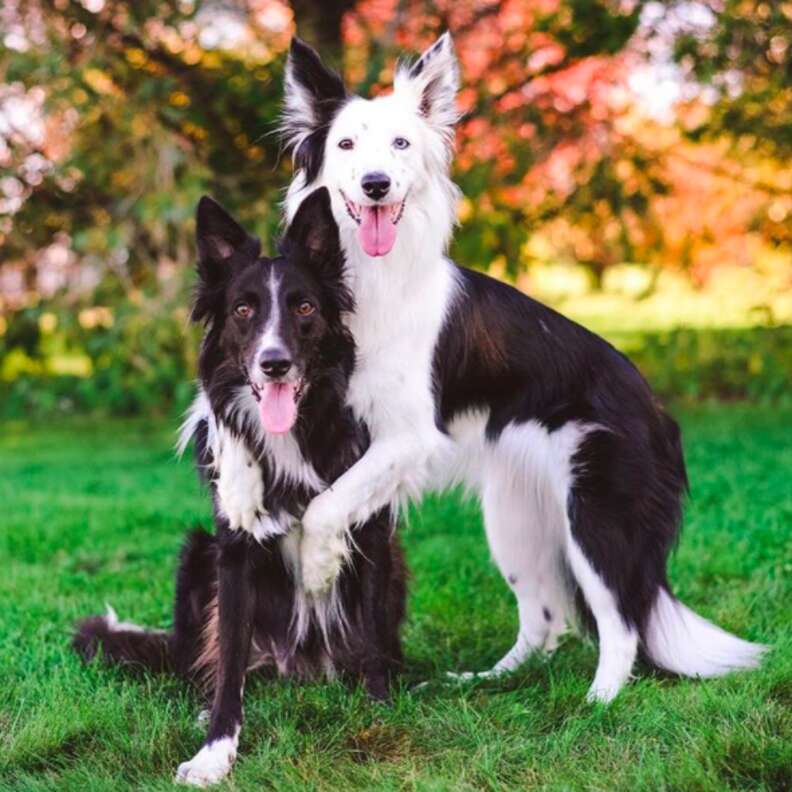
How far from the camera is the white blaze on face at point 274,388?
3.56m

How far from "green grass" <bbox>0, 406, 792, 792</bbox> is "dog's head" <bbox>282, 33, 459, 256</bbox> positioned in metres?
1.57

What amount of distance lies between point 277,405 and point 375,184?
83 cm

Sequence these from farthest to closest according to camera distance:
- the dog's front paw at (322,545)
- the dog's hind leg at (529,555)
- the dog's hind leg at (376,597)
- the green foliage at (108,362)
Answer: the green foliage at (108,362) < the dog's hind leg at (529,555) < the dog's hind leg at (376,597) < the dog's front paw at (322,545)

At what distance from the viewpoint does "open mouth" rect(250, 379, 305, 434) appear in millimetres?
3607

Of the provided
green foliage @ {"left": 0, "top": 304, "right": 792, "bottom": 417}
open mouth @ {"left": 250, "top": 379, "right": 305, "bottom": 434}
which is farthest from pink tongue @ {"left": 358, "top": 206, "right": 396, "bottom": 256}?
green foliage @ {"left": 0, "top": 304, "right": 792, "bottom": 417}

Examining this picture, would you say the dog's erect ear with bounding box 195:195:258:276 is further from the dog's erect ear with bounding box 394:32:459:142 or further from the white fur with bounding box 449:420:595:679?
the white fur with bounding box 449:420:595:679

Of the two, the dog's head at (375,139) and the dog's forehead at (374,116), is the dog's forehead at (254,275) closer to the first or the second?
the dog's head at (375,139)

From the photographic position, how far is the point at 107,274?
10156mm

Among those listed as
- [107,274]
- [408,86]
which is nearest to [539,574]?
[408,86]

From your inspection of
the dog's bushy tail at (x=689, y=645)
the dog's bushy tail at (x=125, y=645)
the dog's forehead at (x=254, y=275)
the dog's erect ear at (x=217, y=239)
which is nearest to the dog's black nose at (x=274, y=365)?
the dog's forehead at (x=254, y=275)

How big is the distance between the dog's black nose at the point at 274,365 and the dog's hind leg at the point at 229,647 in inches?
21.8

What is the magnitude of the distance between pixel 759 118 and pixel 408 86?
6.80 meters

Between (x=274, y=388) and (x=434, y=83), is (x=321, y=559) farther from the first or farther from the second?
(x=434, y=83)

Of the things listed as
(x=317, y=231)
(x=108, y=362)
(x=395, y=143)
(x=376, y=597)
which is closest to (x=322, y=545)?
(x=376, y=597)
